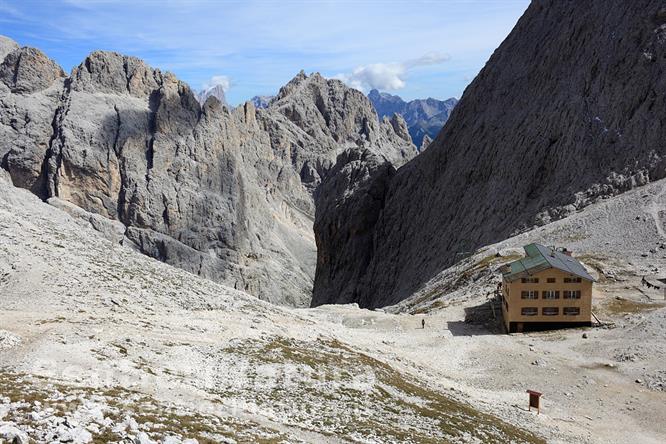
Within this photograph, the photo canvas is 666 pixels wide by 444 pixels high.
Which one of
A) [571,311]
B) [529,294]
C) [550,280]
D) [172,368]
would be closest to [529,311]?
[529,294]

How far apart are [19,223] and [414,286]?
66.5 m

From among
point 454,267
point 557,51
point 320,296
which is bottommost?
point 320,296

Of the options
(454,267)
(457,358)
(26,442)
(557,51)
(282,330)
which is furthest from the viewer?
(557,51)

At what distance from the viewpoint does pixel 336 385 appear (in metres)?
Result: 27.0

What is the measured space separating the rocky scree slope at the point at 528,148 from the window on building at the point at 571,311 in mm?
31150

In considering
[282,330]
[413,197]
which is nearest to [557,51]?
[413,197]

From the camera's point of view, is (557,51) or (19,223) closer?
(19,223)

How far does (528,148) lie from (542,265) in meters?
49.5

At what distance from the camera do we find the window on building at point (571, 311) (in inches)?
2031

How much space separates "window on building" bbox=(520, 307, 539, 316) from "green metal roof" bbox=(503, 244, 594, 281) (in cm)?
334

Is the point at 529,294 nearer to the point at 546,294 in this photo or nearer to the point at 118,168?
the point at 546,294

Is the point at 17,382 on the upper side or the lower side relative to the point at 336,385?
upper

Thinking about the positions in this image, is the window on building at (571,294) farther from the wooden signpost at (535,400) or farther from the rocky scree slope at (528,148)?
the rocky scree slope at (528,148)

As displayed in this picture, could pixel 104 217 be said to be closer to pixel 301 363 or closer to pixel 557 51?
pixel 557 51
